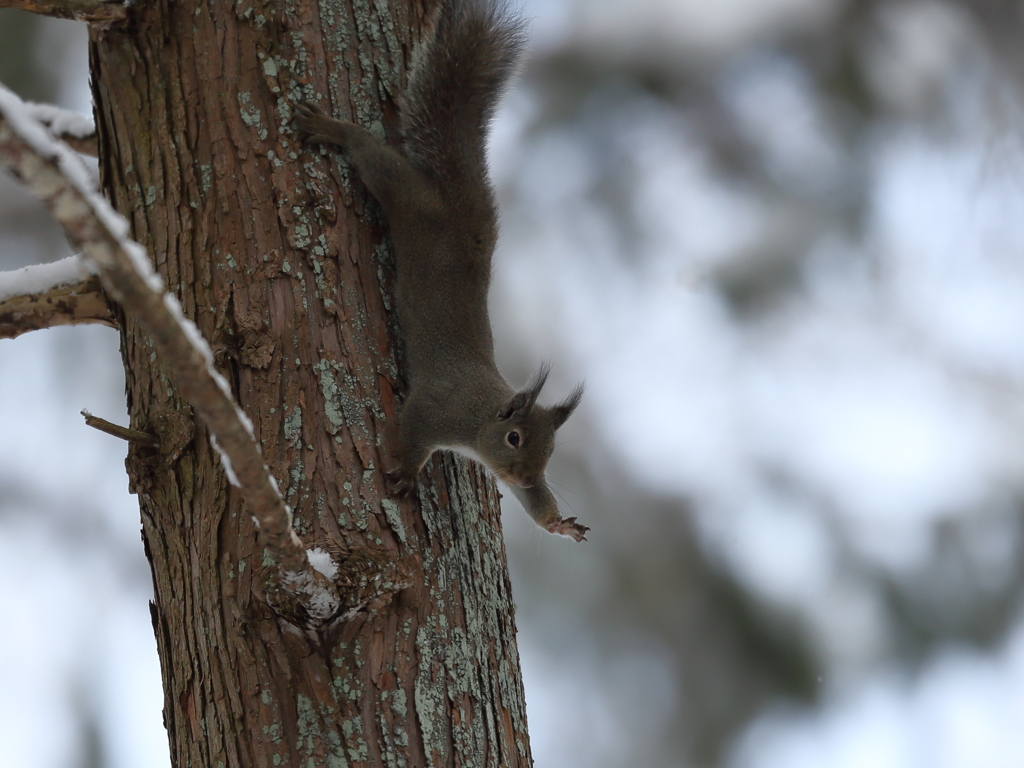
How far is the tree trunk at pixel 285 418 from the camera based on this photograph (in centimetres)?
111

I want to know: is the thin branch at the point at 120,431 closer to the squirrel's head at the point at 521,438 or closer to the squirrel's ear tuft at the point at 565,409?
the squirrel's head at the point at 521,438

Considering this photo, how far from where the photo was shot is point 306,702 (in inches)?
42.9

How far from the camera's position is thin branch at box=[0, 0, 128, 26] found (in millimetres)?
1271

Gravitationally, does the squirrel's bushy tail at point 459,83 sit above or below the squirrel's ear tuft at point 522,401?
above

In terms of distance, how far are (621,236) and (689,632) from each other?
1203 millimetres

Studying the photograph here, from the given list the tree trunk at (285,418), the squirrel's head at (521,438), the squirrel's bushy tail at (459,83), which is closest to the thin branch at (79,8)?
the tree trunk at (285,418)

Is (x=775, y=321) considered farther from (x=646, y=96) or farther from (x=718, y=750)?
(x=718, y=750)

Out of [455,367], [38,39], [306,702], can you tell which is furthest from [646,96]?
[306,702]

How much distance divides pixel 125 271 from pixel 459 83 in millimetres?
1179

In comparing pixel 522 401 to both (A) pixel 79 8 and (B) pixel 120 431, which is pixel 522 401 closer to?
(B) pixel 120 431

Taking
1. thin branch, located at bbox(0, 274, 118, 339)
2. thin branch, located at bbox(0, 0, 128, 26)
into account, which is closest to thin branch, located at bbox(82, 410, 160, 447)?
thin branch, located at bbox(0, 274, 118, 339)

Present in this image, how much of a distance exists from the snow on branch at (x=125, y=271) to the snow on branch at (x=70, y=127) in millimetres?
1011

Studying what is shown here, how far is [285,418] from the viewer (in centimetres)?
120

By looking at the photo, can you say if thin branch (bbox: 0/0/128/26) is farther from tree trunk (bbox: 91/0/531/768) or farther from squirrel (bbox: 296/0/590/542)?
squirrel (bbox: 296/0/590/542)
